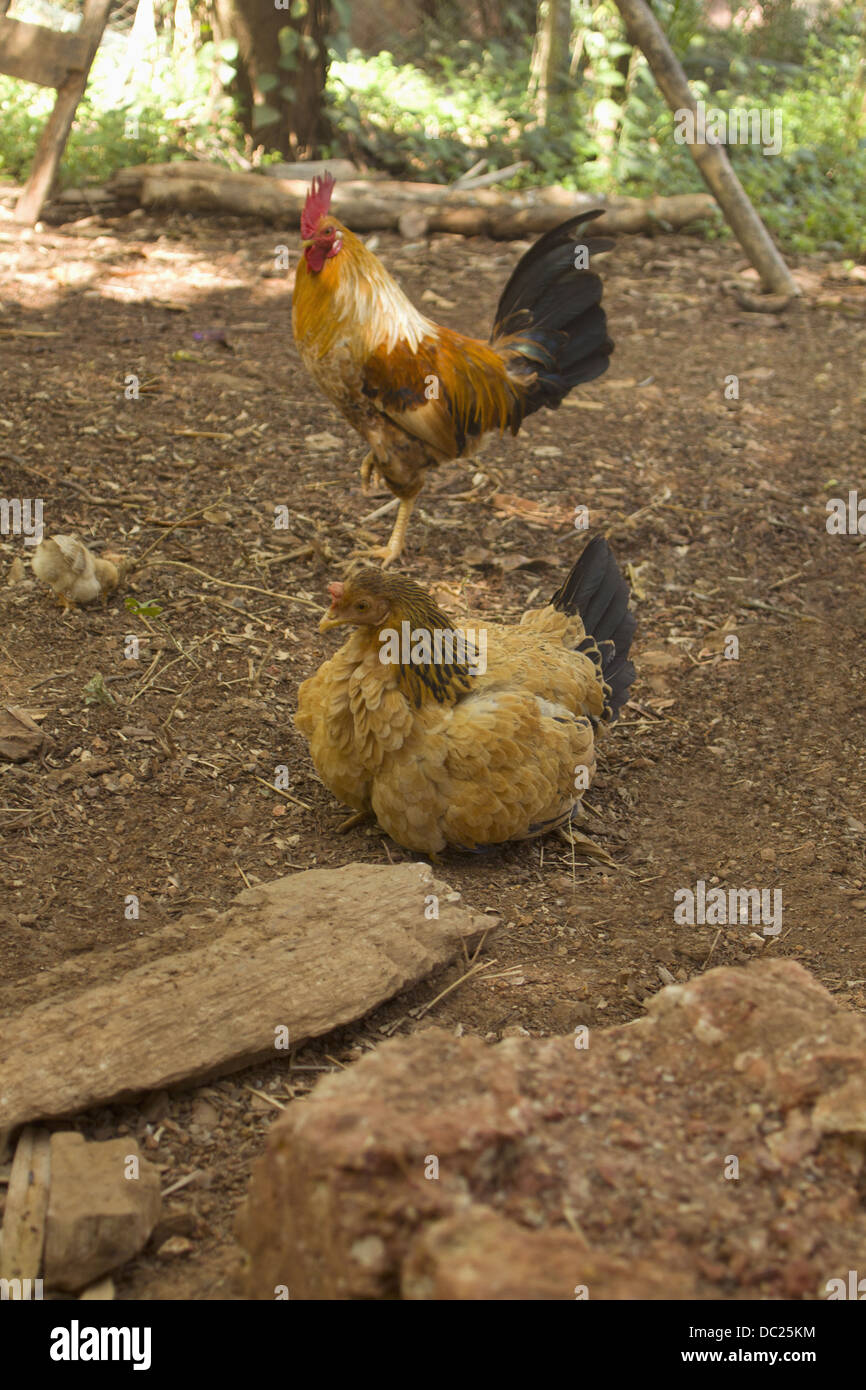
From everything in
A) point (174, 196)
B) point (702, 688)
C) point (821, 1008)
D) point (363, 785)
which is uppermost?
point (174, 196)

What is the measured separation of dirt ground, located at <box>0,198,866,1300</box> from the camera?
318 cm

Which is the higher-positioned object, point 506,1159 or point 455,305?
point 455,305

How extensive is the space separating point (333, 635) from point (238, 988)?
8.10 ft

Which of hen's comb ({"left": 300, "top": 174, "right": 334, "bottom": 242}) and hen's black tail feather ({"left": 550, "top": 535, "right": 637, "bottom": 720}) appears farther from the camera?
hen's comb ({"left": 300, "top": 174, "right": 334, "bottom": 242})

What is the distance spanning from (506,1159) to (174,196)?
9.41 meters

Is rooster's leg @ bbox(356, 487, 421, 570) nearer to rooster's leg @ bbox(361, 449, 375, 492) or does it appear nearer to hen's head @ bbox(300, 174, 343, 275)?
rooster's leg @ bbox(361, 449, 375, 492)

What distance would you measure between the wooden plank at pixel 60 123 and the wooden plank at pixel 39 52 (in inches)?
2.0

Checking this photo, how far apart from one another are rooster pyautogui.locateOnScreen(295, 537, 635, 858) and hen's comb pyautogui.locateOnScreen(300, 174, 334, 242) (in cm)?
228

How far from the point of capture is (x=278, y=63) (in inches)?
387

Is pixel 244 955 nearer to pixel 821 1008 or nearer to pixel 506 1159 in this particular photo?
pixel 506 1159

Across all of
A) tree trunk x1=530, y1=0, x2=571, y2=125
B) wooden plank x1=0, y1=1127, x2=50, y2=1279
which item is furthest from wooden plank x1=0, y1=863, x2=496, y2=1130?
tree trunk x1=530, y1=0, x2=571, y2=125

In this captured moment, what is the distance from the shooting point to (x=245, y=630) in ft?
15.8

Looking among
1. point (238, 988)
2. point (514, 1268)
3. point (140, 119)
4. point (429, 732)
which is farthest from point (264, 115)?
point (514, 1268)
